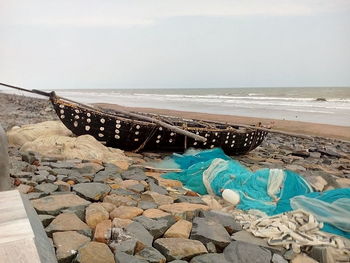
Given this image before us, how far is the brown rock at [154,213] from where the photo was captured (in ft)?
11.6

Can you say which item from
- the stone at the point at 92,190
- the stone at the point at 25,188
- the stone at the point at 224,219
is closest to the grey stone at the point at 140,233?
the stone at the point at 224,219

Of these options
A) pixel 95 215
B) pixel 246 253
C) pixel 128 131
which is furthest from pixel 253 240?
pixel 128 131

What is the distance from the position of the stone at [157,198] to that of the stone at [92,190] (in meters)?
0.49

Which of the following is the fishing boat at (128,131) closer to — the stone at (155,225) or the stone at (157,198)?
the stone at (157,198)

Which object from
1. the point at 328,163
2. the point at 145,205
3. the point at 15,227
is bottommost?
the point at 328,163

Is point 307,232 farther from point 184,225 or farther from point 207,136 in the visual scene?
point 207,136

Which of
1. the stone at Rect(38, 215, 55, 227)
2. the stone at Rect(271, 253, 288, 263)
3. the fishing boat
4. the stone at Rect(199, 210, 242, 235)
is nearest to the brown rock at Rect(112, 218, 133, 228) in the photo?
the stone at Rect(38, 215, 55, 227)

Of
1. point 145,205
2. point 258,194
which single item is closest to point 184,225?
point 145,205

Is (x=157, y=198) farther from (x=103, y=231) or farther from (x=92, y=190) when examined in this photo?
(x=103, y=231)

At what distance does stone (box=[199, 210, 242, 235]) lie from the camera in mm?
3455

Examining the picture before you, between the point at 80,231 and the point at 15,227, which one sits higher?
the point at 15,227

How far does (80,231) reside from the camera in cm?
301

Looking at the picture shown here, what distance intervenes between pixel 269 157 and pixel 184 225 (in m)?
6.60

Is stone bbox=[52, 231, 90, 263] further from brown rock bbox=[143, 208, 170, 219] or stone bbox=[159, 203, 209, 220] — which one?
stone bbox=[159, 203, 209, 220]
